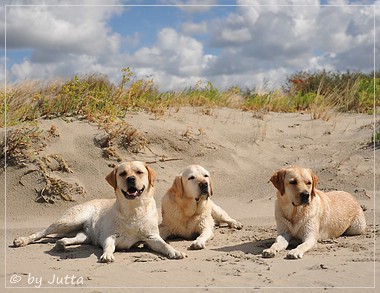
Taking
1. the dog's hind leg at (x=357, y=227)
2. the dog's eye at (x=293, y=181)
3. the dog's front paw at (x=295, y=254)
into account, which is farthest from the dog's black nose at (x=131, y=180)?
the dog's hind leg at (x=357, y=227)

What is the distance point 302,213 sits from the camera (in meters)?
7.34

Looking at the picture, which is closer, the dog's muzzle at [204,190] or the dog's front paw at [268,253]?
the dog's front paw at [268,253]

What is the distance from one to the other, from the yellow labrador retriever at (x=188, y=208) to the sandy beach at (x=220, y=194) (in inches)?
7.0

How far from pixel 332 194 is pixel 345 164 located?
12.1ft

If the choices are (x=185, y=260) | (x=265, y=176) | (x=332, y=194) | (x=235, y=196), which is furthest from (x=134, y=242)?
(x=265, y=176)

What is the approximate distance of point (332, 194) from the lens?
8.24 meters

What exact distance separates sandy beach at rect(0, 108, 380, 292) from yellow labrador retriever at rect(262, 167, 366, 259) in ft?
0.51

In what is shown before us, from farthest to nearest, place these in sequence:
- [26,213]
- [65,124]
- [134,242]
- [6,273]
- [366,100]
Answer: [366,100] → [65,124] → [26,213] → [134,242] → [6,273]

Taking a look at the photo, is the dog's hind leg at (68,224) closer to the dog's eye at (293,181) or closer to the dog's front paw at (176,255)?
the dog's front paw at (176,255)

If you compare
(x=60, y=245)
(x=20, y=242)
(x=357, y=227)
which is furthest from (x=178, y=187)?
(x=357, y=227)

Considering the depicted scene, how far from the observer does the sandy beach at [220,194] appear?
5.82 metres

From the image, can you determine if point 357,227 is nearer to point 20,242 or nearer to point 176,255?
point 176,255

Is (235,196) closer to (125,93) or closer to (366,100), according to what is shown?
(125,93)

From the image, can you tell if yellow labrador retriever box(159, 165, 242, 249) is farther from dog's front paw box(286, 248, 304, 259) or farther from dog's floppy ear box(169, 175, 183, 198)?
dog's front paw box(286, 248, 304, 259)
